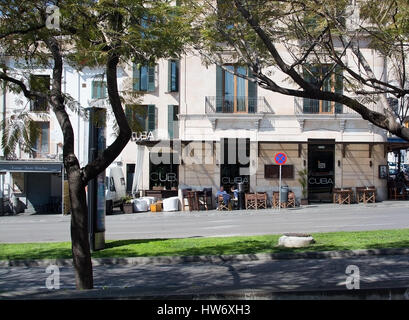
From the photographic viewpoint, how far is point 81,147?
2931cm

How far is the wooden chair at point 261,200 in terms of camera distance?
24656 mm

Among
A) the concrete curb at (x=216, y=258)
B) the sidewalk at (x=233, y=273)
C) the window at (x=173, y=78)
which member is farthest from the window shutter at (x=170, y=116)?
the sidewalk at (x=233, y=273)

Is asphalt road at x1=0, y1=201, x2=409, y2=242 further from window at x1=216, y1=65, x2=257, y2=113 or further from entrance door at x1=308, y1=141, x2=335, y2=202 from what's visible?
window at x1=216, y1=65, x2=257, y2=113

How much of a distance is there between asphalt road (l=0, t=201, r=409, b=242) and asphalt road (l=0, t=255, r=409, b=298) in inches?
185

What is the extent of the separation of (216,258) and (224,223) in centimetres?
818

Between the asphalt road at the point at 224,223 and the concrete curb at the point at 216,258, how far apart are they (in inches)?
158

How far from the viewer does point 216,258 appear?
34.2ft

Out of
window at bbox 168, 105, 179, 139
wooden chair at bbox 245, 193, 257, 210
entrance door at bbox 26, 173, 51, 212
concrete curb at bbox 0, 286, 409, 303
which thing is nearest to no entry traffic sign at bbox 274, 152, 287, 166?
wooden chair at bbox 245, 193, 257, 210

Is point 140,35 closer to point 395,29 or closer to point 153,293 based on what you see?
point 153,293

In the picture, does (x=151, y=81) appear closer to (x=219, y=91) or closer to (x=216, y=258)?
(x=219, y=91)

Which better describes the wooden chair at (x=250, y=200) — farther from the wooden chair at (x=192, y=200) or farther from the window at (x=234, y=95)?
the window at (x=234, y=95)

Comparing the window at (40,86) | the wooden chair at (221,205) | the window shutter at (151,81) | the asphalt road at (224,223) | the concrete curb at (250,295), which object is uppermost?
the window shutter at (151,81)

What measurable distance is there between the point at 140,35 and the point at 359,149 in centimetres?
2189
